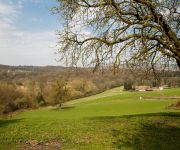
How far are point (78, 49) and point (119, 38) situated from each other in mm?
2147

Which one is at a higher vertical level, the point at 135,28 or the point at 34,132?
the point at 135,28

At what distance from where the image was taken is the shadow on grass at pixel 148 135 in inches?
516

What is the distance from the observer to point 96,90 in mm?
125062

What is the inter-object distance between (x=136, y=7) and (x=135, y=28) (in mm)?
1008

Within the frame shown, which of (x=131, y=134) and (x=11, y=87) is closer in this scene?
(x=131, y=134)

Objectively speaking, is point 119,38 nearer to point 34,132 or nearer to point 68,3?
point 68,3

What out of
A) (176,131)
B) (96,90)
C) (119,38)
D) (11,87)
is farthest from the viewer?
(96,90)

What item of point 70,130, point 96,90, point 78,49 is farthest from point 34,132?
point 96,90

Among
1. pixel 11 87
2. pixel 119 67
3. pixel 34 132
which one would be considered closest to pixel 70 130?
pixel 34 132

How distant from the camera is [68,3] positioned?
15.4 metres

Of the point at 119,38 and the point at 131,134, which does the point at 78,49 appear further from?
the point at 131,134

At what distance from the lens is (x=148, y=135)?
15203mm

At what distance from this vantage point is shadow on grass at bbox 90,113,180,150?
1311cm

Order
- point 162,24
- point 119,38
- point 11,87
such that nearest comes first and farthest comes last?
point 162,24
point 119,38
point 11,87
